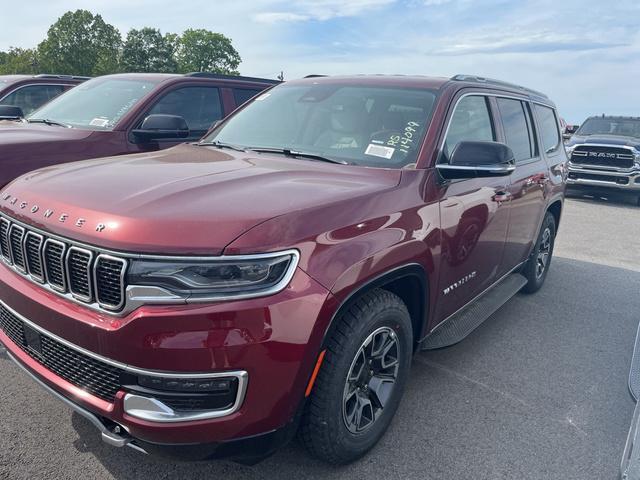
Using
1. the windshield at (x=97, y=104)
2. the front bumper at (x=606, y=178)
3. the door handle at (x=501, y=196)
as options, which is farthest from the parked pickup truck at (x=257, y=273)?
the front bumper at (x=606, y=178)

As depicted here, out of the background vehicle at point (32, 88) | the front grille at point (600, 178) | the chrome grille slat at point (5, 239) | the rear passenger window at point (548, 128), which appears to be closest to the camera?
the chrome grille slat at point (5, 239)

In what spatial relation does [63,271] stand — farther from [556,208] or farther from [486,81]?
[556,208]

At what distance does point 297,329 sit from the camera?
2023 mm

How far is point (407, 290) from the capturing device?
9.47 feet

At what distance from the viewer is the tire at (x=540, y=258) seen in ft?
16.7

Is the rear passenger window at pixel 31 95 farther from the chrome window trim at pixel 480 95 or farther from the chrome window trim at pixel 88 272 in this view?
the chrome window trim at pixel 88 272

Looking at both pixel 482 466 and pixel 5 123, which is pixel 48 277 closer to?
pixel 482 466

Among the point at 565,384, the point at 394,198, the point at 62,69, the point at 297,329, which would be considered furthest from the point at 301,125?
the point at 62,69

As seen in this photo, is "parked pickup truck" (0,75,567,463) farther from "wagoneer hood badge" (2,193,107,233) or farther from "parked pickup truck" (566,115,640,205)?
"parked pickup truck" (566,115,640,205)

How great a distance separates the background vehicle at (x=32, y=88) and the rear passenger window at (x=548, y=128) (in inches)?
249

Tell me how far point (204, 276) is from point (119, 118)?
3.83 m

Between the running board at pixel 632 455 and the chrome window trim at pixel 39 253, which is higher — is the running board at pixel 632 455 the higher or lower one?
the lower one

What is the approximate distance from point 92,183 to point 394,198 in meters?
1.43

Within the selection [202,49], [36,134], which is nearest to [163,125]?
[36,134]
